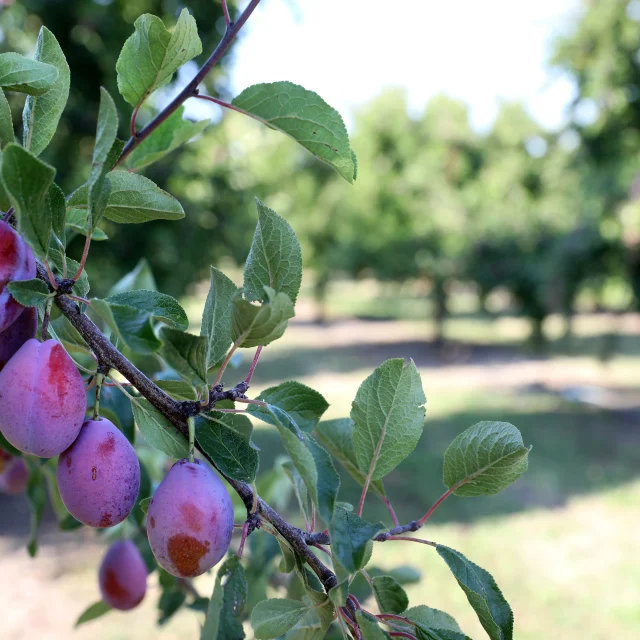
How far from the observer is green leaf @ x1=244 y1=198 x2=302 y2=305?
13.5 inches

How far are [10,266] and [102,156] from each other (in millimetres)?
63

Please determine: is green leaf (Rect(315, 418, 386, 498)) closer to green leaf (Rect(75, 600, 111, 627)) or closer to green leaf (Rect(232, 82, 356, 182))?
green leaf (Rect(232, 82, 356, 182))

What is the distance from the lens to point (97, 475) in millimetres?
321

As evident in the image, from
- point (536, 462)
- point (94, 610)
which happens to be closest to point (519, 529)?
point (536, 462)

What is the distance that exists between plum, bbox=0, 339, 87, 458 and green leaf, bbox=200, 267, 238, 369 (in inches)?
2.8

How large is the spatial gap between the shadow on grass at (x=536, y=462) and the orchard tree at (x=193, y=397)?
3.08m

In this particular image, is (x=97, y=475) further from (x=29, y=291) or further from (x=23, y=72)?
(x=23, y=72)

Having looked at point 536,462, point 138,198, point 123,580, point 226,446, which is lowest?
point 536,462

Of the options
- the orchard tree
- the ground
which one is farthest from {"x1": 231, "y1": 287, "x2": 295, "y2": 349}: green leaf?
the ground

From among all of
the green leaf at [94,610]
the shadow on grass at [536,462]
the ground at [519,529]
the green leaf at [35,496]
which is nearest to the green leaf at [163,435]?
the green leaf at [35,496]

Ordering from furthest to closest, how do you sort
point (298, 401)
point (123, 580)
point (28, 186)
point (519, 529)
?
point (519, 529) < point (123, 580) < point (298, 401) < point (28, 186)

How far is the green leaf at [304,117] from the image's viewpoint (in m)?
0.39

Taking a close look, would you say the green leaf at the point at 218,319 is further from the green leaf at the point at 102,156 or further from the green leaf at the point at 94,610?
the green leaf at the point at 94,610

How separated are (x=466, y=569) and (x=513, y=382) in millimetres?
7628
